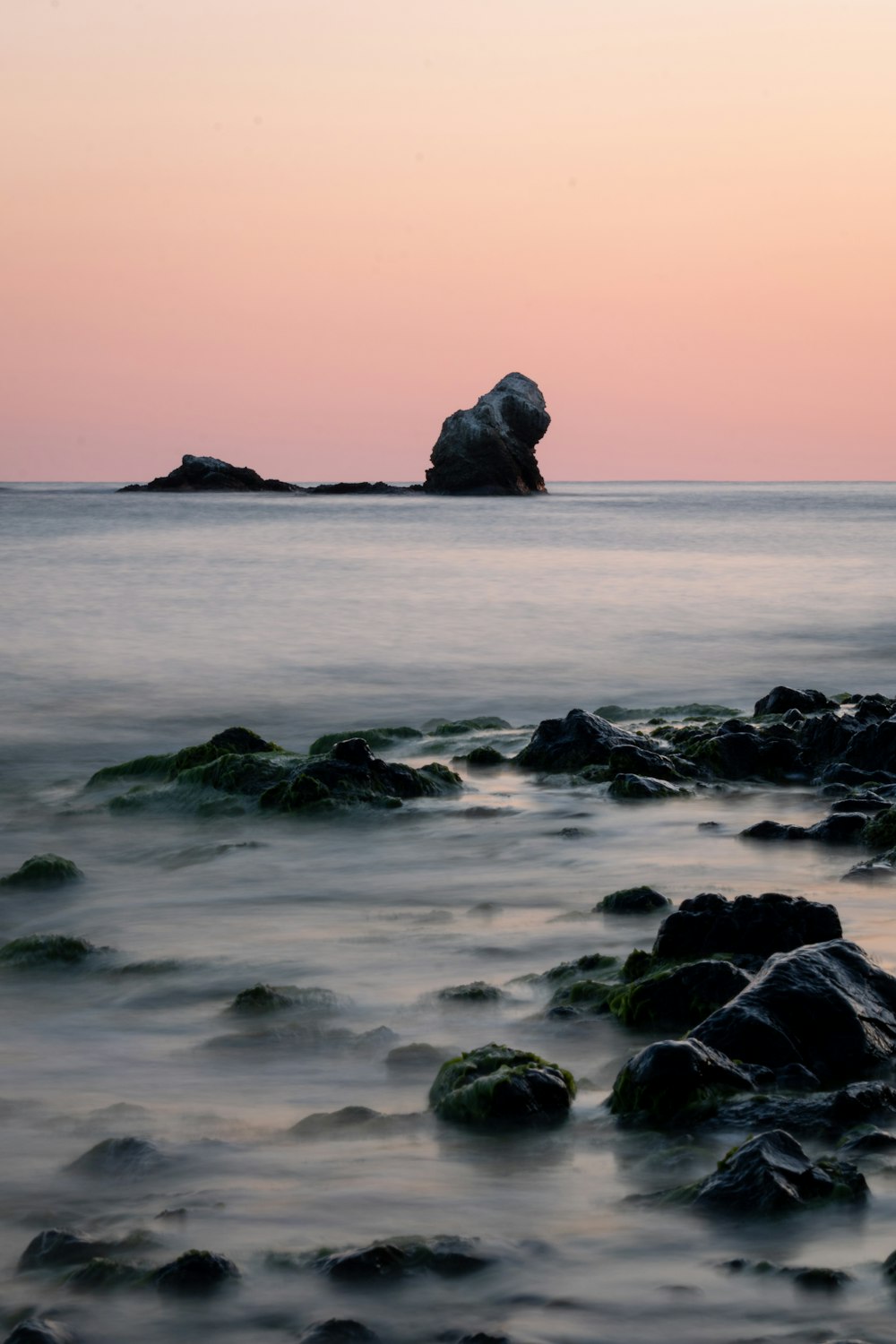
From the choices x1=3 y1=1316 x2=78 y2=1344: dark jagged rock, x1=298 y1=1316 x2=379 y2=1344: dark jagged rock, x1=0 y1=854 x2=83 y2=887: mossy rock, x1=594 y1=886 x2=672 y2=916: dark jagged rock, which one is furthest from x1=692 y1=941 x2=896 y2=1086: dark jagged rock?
x1=0 y1=854 x2=83 y2=887: mossy rock

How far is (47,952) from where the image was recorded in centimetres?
682

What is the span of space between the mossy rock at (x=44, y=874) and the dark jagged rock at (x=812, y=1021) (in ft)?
14.5

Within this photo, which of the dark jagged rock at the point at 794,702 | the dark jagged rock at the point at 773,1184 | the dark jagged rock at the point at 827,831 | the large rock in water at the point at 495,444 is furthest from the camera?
the large rock in water at the point at 495,444

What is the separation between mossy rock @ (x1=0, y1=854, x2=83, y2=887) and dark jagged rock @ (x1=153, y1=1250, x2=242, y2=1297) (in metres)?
4.72

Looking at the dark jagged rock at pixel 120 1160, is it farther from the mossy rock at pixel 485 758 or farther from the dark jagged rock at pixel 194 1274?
the mossy rock at pixel 485 758

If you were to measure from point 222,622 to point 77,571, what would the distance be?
1389cm

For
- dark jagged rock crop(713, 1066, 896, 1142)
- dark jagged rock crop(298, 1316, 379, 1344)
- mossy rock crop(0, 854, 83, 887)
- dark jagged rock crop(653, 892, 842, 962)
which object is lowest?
mossy rock crop(0, 854, 83, 887)

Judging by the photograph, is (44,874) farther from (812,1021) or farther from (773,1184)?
(773,1184)

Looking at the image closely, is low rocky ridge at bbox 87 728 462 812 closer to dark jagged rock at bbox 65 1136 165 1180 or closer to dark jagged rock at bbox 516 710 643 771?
dark jagged rock at bbox 516 710 643 771

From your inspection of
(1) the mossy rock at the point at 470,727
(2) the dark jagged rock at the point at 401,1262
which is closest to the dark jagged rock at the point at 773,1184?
(2) the dark jagged rock at the point at 401,1262

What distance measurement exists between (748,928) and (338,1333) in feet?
9.68

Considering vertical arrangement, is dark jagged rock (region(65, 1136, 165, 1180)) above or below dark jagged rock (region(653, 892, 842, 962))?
below

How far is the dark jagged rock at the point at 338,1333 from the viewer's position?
3.56 metres

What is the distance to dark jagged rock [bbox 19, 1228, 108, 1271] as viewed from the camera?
156 inches
